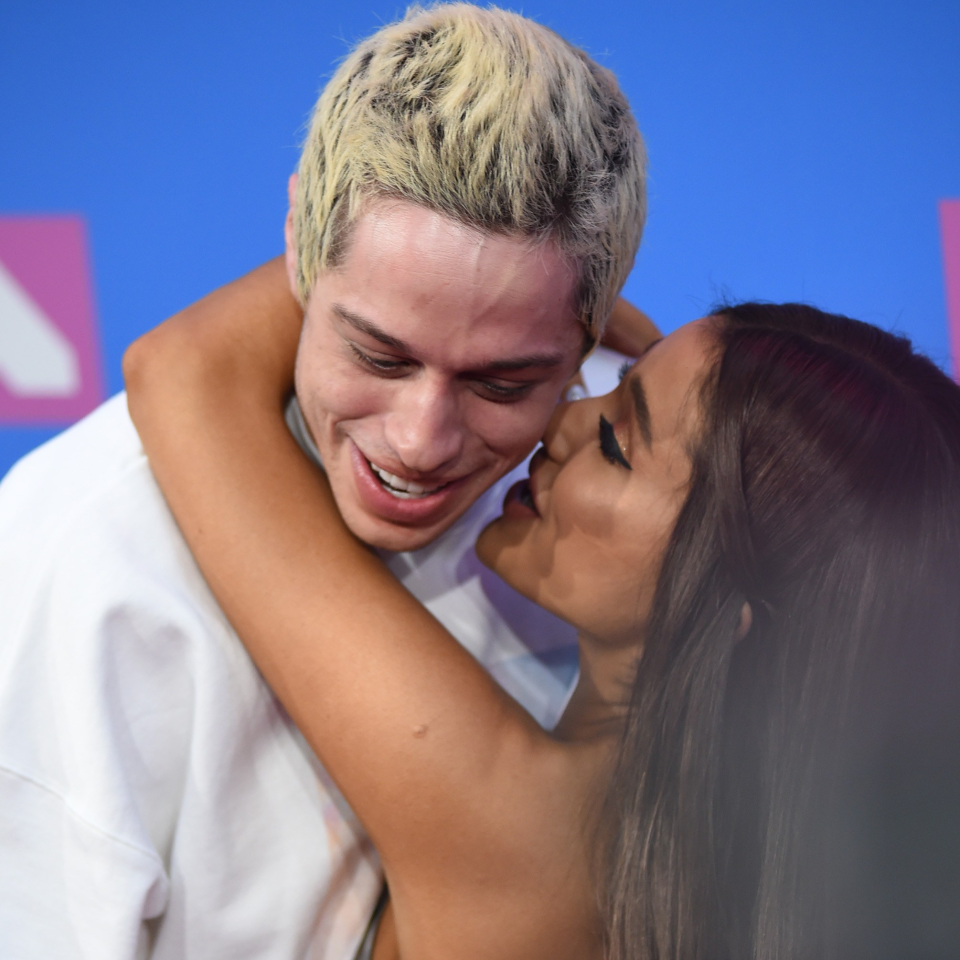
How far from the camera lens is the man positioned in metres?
0.76

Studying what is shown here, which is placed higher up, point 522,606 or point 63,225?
point 63,225

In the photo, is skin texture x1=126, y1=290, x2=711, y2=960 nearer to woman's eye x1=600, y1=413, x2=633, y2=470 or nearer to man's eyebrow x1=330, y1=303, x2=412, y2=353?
woman's eye x1=600, y1=413, x2=633, y2=470

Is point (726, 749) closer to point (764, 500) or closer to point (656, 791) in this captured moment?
point (656, 791)

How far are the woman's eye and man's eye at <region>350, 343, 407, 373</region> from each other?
0.74 ft

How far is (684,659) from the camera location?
84 centimetres

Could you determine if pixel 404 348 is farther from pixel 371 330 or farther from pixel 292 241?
pixel 292 241

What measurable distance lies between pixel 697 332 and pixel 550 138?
0.25 metres

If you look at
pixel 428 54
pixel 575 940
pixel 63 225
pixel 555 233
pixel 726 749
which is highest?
pixel 428 54

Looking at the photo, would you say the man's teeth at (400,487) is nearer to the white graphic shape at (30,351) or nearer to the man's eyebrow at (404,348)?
the man's eyebrow at (404,348)

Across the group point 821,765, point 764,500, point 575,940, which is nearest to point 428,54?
point 764,500

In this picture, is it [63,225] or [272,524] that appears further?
[63,225]

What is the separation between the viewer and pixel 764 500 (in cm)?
81

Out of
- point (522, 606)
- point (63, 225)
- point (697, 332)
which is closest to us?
point (697, 332)

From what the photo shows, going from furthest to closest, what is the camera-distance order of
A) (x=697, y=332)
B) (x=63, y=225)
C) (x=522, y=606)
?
(x=63, y=225) → (x=522, y=606) → (x=697, y=332)
